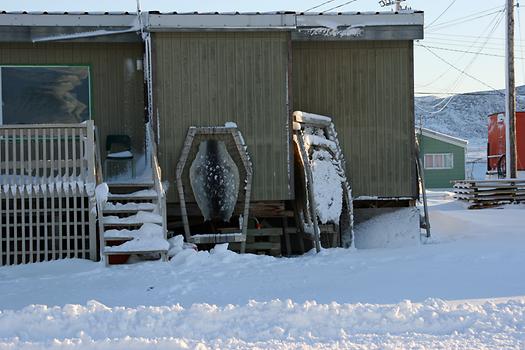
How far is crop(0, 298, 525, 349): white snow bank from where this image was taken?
5.45m

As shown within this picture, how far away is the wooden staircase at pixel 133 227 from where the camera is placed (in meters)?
9.72

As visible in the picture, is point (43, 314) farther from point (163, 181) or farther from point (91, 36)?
point (91, 36)

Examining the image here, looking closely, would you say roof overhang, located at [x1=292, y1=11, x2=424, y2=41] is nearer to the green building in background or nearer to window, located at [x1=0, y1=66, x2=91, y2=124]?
window, located at [x1=0, y1=66, x2=91, y2=124]

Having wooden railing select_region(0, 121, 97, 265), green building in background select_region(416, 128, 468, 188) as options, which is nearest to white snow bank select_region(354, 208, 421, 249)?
wooden railing select_region(0, 121, 97, 265)

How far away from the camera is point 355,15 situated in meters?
12.4

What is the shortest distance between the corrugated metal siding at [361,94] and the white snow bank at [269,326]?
643 cm

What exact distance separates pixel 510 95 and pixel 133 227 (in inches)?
661

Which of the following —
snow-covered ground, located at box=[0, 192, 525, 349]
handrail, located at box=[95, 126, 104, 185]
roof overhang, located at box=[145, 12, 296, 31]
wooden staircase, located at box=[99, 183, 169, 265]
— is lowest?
snow-covered ground, located at box=[0, 192, 525, 349]

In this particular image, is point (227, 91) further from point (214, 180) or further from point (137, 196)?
point (137, 196)

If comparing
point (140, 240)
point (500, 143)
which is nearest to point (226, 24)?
point (140, 240)

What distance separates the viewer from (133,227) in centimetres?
1067

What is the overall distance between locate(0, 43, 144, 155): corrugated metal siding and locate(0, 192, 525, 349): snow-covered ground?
3.20m

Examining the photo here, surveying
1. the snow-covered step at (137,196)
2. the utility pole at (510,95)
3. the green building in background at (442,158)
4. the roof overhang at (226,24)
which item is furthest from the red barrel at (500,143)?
the snow-covered step at (137,196)

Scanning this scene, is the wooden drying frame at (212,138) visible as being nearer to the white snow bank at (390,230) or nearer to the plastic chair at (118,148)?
the plastic chair at (118,148)
